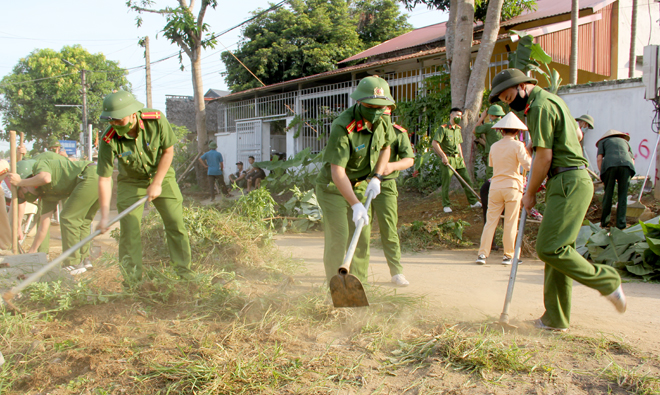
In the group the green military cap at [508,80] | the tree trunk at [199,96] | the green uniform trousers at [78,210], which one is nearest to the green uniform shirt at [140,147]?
the green uniform trousers at [78,210]

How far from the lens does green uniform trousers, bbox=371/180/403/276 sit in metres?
4.32

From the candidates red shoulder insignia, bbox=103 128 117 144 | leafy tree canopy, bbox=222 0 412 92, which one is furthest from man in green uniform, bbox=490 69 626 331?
leafy tree canopy, bbox=222 0 412 92

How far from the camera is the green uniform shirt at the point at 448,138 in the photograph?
8244 millimetres

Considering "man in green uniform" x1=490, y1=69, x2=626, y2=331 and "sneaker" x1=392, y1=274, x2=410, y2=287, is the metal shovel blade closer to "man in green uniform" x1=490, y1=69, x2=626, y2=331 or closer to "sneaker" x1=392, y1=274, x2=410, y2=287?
"man in green uniform" x1=490, y1=69, x2=626, y2=331

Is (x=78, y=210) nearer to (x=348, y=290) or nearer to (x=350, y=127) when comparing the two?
(x=350, y=127)

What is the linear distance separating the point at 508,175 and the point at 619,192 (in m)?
2.65

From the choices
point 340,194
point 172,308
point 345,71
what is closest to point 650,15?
point 345,71

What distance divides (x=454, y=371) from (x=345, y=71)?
1236cm

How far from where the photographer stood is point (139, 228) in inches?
165

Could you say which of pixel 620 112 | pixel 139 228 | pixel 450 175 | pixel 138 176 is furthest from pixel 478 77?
pixel 139 228

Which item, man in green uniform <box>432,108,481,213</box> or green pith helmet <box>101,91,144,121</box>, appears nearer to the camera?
green pith helmet <box>101,91,144,121</box>

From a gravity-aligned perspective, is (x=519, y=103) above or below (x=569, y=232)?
above

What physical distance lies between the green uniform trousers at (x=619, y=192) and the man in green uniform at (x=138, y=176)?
597 centimetres

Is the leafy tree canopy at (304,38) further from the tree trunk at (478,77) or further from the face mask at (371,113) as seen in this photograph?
the face mask at (371,113)
